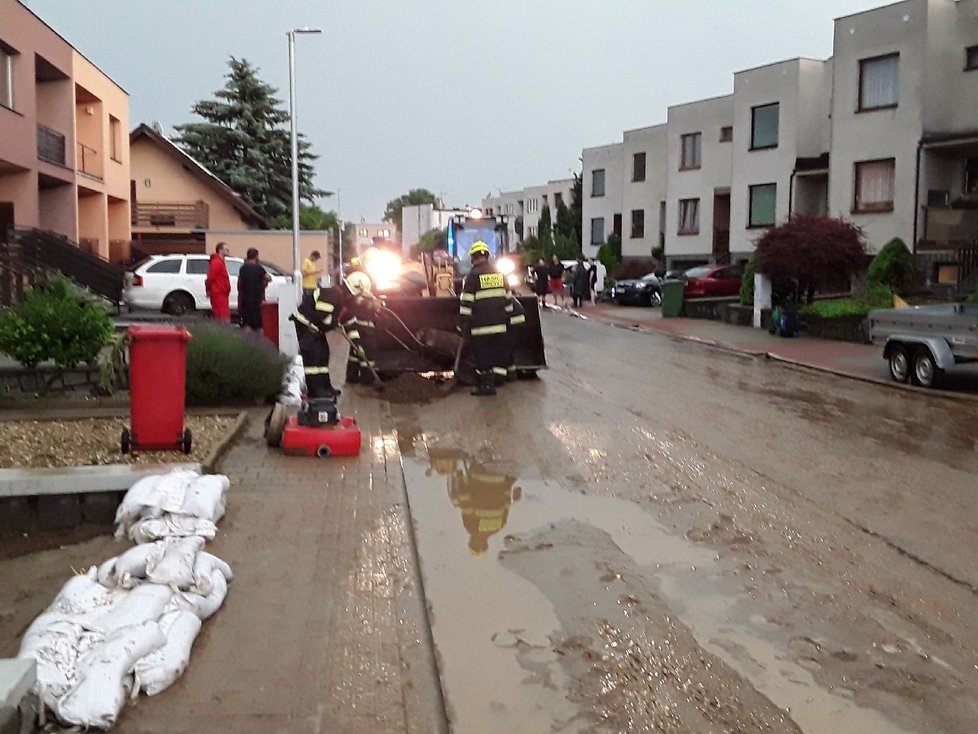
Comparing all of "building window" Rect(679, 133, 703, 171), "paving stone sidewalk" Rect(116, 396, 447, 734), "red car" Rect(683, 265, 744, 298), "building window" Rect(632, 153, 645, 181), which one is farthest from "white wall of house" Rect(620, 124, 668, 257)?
"paving stone sidewalk" Rect(116, 396, 447, 734)

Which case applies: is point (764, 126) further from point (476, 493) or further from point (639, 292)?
point (476, 493)

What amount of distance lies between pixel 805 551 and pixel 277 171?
52.5 meters

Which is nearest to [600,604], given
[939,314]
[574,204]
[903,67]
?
[939,314]

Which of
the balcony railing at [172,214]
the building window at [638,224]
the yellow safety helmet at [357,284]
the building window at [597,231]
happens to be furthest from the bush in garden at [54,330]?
the building window at [597,231]

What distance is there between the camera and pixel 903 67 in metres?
28.5

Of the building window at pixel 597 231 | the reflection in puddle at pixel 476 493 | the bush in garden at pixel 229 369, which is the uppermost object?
the building window at pixel 597 231

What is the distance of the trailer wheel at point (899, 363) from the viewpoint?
14.4 meters

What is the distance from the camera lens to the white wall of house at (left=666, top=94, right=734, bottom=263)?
1623 inches

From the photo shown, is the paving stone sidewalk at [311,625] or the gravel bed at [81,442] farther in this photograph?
the gravel bed at [81,442]

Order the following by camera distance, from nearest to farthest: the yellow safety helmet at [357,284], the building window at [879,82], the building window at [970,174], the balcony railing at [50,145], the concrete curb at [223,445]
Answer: the concrete curb at [223,445] < the yellow safety helmet at [357,284] < the balcony railing at [50,145] < the building window at [970,174] < the building window at [879,82]

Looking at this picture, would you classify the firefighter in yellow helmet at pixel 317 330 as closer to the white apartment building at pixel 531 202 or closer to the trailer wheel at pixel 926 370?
the trailer wheel at pixel 926 370

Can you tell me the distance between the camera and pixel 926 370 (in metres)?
14.0

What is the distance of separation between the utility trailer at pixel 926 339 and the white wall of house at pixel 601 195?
37.6 metres

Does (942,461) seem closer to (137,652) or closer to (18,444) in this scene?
(137,652)
